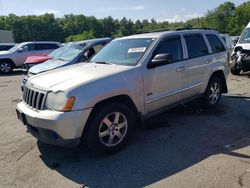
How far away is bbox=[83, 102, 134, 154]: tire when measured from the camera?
14.5 feet

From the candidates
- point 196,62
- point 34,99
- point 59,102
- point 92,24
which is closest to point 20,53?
point 196,62

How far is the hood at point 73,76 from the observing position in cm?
450

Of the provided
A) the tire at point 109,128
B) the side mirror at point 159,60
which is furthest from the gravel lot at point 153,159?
the side mirror at point 159,60

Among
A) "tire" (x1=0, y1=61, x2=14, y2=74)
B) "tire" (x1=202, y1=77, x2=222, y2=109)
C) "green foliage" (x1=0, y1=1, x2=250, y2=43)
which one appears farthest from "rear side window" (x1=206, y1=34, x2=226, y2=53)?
"green foliage" (x1=0, y1=1, x2=250, y2=43)

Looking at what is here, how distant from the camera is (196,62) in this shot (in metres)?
6.20

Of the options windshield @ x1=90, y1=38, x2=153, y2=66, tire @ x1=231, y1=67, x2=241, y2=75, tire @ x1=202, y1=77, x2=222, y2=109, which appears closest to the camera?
windshield @ x1=90, y1=38, x2=153, y2=66

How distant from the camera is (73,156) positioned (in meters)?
4.79

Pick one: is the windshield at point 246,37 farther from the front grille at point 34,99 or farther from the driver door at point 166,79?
the front grille at point 34,99

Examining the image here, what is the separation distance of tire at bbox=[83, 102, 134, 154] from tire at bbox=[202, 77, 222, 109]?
247cm

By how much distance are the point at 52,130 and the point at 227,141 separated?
280 cm

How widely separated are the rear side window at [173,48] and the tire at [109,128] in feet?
4.80

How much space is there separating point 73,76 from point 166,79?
1.68 m

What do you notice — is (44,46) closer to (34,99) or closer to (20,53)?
(20,53)

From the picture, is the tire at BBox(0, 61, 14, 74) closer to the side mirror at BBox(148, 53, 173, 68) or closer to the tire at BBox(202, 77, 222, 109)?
the tire at BBox(202, 77, 222, 109)
